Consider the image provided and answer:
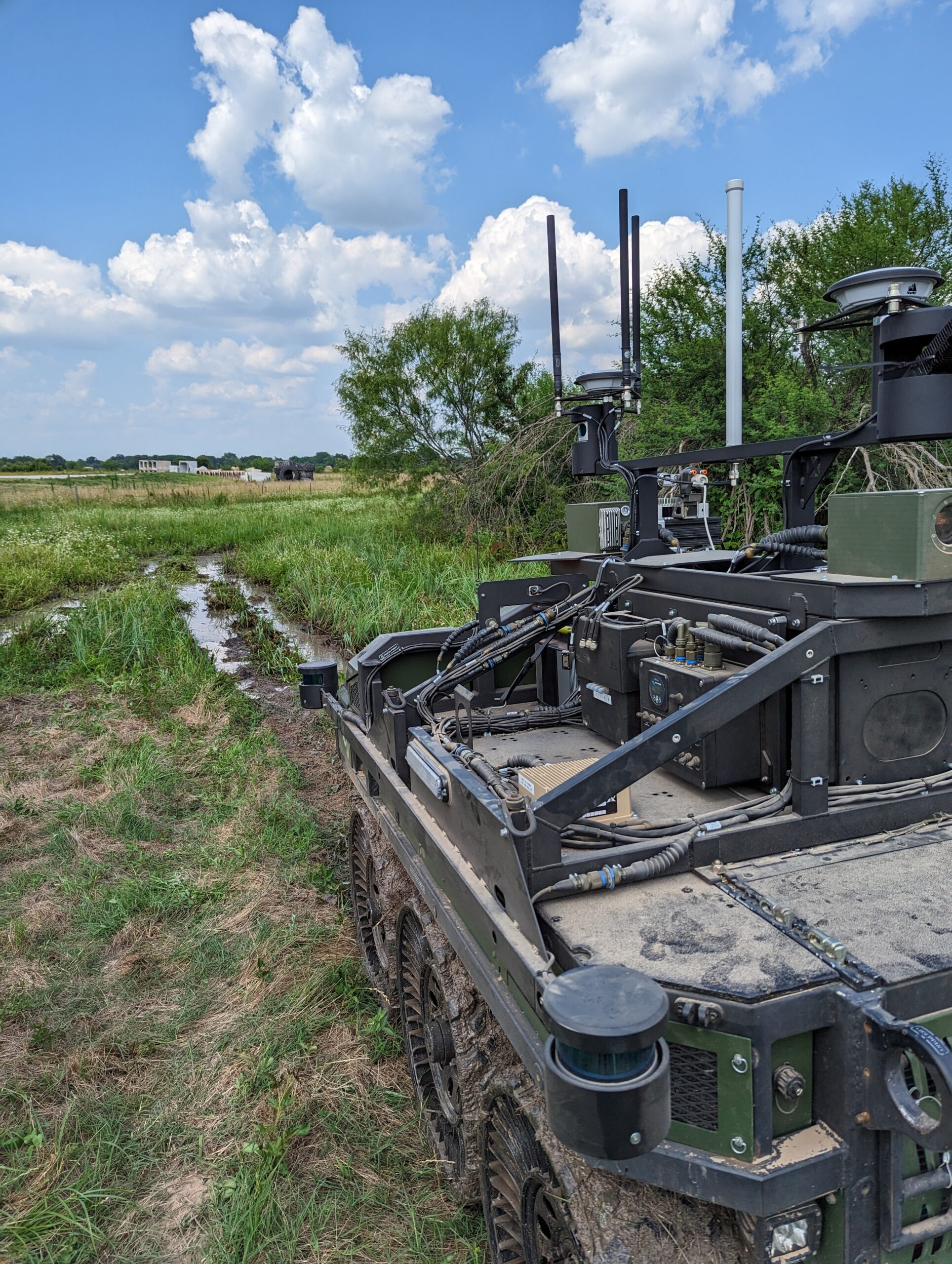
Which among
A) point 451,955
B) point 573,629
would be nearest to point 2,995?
point 451,955

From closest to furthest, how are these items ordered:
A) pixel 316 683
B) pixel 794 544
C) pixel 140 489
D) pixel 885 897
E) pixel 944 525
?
pixel 885 897, pixel 944 525, pixel 794 544, pixel 316 683, pixel 140 489

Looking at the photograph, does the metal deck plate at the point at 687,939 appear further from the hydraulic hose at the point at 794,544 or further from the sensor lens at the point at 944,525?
the hydraulic hose at the point at 794,544

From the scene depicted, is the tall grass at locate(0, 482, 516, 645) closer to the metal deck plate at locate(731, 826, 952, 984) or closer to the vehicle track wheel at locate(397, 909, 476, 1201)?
the vehicle track wheel at locate(397, 909, 476, 1201)

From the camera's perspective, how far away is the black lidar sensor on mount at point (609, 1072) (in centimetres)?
150

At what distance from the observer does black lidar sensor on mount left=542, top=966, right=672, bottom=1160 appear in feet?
4.91

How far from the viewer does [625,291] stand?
12.4ft

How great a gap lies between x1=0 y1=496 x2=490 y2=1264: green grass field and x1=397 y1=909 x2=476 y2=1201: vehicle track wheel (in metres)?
0.09

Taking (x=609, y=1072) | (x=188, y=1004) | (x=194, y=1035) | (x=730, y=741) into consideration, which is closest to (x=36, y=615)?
(x=188, y=1004)

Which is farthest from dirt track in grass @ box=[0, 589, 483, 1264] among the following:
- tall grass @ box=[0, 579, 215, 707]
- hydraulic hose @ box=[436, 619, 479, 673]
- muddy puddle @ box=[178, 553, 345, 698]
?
muddy puddle @ box=[178, 553, 345, 698]

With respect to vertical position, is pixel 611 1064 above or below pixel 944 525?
below

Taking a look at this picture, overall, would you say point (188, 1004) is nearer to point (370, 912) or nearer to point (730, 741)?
point (370, 912)

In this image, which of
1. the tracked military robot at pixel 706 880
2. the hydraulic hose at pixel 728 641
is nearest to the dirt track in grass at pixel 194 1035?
the tracked military robot at pixel 706 880

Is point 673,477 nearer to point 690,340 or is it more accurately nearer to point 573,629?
A: point 573,629

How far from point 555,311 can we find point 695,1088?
317cm
